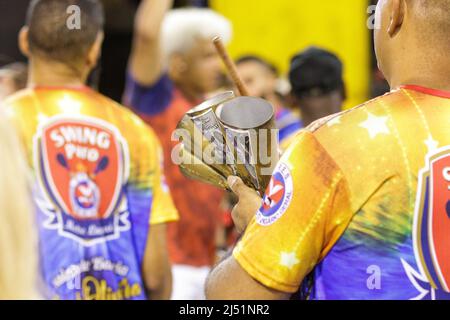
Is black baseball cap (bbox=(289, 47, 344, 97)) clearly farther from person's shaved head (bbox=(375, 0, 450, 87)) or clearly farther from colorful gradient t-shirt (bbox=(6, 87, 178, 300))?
person's shaved head (bbox=(375, 0, 450, 87))

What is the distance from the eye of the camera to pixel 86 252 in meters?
3.16

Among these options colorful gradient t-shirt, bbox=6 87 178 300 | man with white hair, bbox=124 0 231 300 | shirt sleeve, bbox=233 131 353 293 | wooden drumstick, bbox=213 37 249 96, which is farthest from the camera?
man with white hair, bbox=124 0 231 300

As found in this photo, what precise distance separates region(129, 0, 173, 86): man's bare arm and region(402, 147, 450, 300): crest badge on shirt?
2313 mm

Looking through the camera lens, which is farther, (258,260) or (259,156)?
(259,156)

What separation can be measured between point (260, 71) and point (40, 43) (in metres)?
2.64

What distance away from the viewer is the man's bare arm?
4098 millimetres

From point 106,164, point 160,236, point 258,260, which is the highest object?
point 258,260

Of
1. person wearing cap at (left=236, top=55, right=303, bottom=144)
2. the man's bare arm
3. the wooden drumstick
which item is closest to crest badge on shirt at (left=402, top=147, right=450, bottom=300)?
the wooden drumstick

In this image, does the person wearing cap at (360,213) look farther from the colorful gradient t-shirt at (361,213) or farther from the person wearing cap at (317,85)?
the person wearing cap at (317,85)

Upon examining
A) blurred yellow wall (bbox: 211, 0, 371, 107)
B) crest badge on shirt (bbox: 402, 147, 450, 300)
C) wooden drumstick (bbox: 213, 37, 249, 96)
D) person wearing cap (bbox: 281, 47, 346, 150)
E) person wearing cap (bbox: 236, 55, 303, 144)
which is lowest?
blurred yellow wall (bbox: 211, 0, 371, 107)

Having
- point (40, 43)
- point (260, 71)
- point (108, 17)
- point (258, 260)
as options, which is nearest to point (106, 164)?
point (40, 43)

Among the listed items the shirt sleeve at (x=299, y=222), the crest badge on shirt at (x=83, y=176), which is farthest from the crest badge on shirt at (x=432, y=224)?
the crest badge on shirt at (x=83, y=176)

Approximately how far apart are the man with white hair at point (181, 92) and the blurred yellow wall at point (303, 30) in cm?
258
